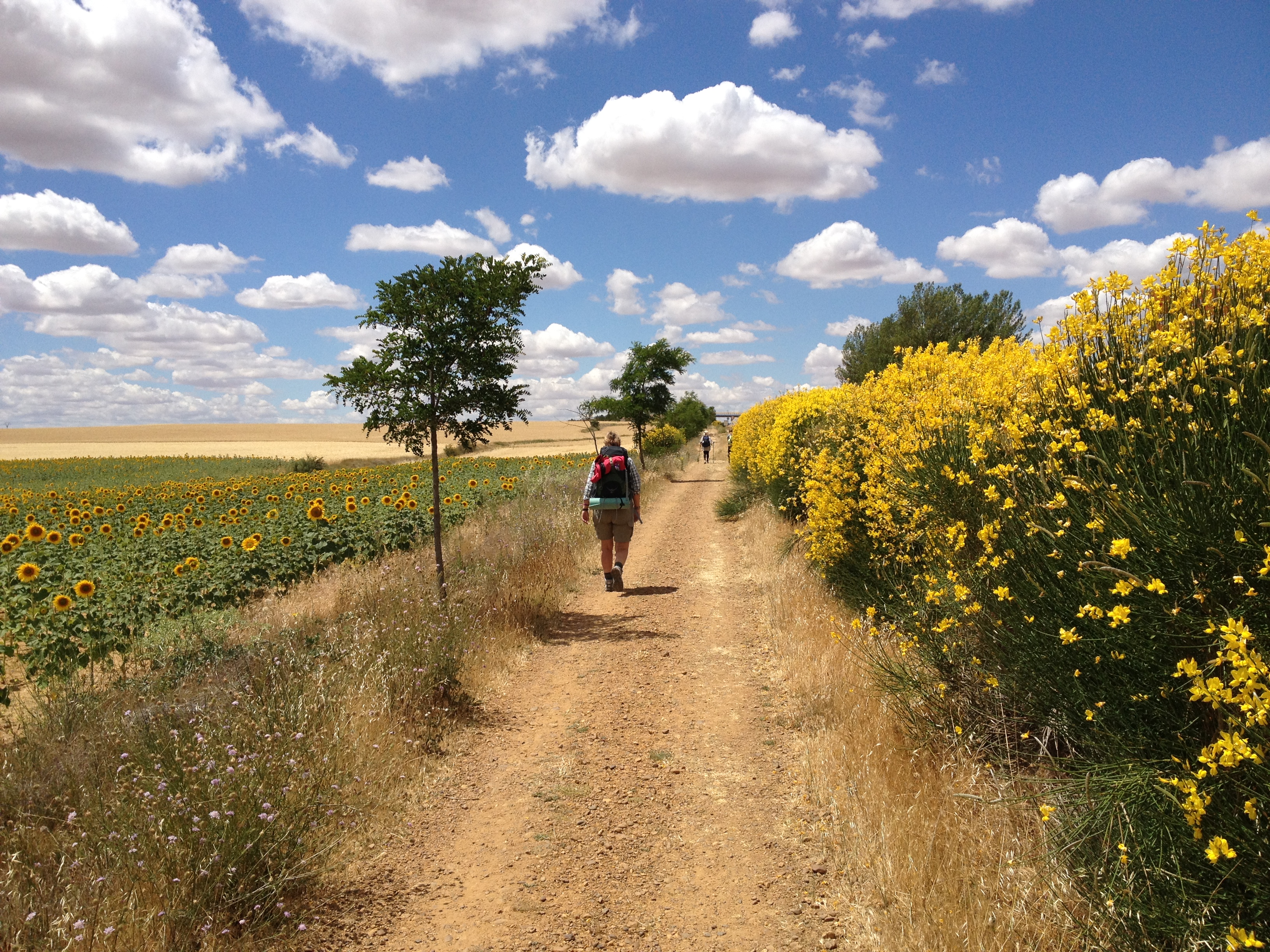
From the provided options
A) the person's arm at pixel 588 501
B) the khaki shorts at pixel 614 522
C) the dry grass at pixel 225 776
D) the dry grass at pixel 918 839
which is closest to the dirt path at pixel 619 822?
the dry grass at pixel 918 839

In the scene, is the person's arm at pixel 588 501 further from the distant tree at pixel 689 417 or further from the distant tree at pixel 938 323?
the distant tree at pixel 689 417

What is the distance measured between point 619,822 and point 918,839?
1.78 m

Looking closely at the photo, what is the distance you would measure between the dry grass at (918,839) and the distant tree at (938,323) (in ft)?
85.3

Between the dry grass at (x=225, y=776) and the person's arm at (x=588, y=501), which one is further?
the person's arm at (x=588, y=501)

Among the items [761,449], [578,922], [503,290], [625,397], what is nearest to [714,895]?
[578,922]

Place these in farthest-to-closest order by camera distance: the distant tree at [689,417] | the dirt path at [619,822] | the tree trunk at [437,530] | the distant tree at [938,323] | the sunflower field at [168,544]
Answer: the distant tree at [689,417], the distant tree at [938,323], the tree trunk at [437,530], the sunflower field at [168,544], the dirt path at [619,822]

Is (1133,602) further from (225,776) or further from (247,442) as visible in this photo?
(247,442)

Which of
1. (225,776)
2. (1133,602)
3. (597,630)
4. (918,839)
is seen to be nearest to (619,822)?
(918,839)

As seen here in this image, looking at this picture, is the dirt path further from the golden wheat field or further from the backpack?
the golden wheat field

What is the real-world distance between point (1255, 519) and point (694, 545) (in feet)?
38.7

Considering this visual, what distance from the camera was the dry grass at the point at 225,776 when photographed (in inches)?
124

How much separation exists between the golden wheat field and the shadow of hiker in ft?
90.2

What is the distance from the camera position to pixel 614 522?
33.1ft

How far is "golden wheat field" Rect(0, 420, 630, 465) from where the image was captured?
60.8 metres
